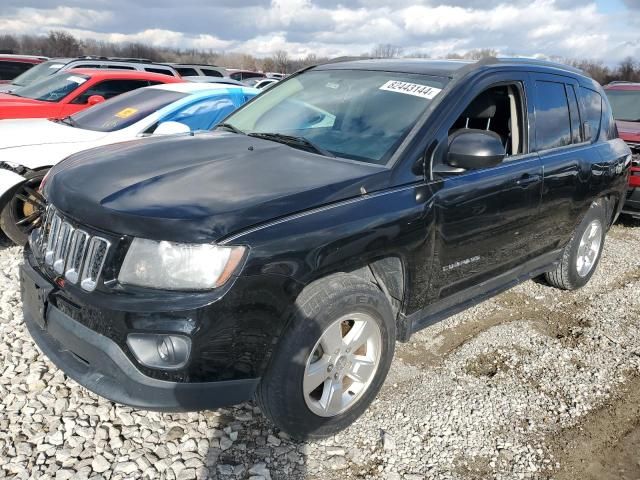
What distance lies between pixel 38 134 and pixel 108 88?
343cm

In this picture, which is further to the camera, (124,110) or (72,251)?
(124,110)

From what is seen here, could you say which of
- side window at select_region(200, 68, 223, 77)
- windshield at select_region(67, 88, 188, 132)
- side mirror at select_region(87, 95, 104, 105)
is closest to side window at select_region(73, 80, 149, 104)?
side mirror at select_region(87, 95, 104, 105)

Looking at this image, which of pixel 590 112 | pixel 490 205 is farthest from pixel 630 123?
pixel 490 205

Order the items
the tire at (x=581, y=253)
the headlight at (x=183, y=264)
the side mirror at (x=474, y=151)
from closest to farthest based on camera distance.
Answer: the headlight at (x=183, y=264)
the side mirror at (x=474, y=151)
the tire at (x=581, y=253)

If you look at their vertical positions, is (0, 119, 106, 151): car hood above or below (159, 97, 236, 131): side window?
below

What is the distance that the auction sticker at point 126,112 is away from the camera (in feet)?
18.6

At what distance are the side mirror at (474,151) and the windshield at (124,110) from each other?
3.85 metres

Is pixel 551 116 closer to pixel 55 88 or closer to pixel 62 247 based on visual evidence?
pixel 62 247

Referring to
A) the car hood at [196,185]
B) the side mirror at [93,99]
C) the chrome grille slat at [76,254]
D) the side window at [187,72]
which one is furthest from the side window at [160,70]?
the chrome grille slat at [76,254]

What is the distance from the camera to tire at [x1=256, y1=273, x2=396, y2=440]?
7.77ft

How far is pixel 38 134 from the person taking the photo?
200 inches

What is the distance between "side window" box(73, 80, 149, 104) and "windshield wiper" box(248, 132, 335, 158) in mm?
5492

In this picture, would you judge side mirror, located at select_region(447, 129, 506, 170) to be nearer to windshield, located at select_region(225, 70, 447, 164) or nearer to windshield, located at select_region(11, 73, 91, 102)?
windshield, located at select_region(225, 70, 447, 164)

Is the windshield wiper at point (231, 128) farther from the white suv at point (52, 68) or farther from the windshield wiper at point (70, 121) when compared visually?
the white suv at point (52, 68)
